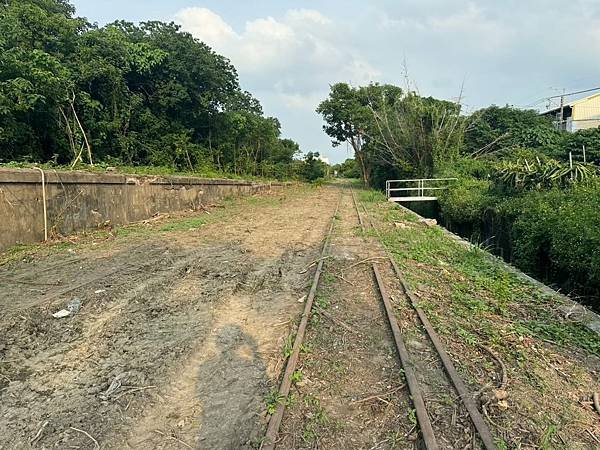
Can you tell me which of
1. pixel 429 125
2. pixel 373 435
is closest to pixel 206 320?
pixel 373 435

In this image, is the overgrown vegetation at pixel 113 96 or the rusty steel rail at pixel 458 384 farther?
the overgrown vegetation at pixel 113 96

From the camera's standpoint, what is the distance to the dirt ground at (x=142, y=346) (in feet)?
8.52

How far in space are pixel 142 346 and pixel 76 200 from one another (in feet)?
19.4

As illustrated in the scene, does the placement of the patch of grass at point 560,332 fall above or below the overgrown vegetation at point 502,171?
below

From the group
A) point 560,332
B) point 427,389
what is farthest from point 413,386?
point 560,332

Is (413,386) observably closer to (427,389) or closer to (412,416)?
(427,389)

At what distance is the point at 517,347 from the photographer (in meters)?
3.88

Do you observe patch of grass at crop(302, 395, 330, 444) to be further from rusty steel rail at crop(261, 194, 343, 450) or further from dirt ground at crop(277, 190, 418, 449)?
rusty steel rail at crop(261, 194, 343, 450)

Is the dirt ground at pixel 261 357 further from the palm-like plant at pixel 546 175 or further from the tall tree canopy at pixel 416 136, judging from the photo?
the tall tree canopy at pixel 416 136

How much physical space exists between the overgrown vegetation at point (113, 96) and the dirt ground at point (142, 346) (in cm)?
575

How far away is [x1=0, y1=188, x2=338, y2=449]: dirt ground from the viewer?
8.52ft

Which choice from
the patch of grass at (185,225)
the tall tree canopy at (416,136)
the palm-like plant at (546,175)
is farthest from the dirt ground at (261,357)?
the tall tree canopy at (416,136)

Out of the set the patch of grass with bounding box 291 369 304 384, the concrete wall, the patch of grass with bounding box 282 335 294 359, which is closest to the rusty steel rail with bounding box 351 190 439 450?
the patch of grass with bounding box 291 369 304 384

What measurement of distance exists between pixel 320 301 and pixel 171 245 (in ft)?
13.8
